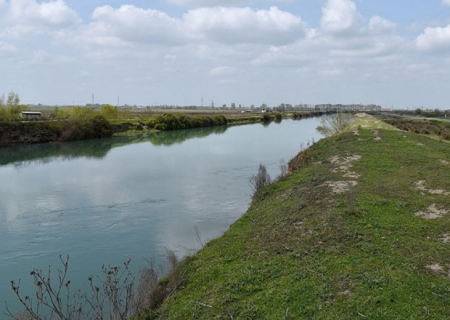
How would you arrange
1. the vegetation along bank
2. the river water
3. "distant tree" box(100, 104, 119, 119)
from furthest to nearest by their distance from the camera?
"distant tree" box(100, 104, 119, 119), the vegetation along bank, the river water

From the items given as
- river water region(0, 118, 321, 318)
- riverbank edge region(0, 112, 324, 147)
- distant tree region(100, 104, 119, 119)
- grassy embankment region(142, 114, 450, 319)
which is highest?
distant tree region(100, 104, 119, 119)

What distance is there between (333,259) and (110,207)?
36.5 ft

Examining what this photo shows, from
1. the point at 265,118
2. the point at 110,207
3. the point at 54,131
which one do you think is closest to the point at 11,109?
the point at 54,131

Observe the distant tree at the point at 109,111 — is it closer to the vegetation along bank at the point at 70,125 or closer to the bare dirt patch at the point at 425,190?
the vegetation along bank at the point at 70,125

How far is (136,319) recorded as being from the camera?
6746 millimetres

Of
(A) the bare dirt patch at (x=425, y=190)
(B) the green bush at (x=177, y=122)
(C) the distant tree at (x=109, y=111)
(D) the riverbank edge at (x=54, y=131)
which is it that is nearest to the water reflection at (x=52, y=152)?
(D) the riverbank edge at (x=54, y=131)

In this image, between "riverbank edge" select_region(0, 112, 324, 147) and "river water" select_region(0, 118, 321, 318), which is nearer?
"river water" select_region(0, 118, 321, 318)

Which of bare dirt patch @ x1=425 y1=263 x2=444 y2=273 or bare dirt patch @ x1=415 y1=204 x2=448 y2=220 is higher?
bare dirt patch @ x1=415 y1=204 x2=448 y2=220

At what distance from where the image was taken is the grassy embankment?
19.6 ft

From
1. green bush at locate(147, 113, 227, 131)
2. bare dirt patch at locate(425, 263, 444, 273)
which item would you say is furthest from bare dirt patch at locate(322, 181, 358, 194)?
green bush at locate(147, 113, 227, 131)

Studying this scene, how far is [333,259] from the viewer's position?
7.53m

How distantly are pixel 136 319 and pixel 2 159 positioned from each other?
29.6m

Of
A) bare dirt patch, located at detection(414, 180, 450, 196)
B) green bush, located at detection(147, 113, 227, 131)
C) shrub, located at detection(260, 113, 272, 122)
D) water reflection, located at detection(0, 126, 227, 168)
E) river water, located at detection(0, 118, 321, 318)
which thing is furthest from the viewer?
shrub, located at detection(260, 113, 272, 122)

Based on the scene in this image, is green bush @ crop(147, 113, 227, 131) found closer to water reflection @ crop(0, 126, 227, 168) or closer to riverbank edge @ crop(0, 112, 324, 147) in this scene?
riverbank edge @ crop(0, 112, 324, 147)
